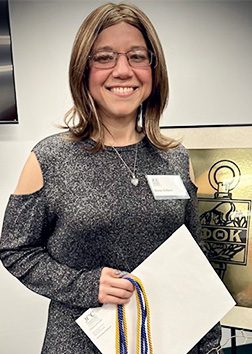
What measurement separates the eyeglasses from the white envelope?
1.23ft

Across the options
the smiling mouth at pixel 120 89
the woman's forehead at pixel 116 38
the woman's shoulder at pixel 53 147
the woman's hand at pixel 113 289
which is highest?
the woman's forehead at pixel 116 38

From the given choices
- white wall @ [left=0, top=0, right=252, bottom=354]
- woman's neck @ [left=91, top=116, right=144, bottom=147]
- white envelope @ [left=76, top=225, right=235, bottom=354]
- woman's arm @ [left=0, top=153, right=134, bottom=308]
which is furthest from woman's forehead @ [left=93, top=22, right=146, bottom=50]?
white wall @ [left=0, top=0, right=252, bottom=354]

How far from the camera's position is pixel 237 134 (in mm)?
1192

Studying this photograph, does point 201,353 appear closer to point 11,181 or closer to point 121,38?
point 121,38

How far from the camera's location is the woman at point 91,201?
841 millimetres

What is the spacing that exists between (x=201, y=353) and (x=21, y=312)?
3.42 feet

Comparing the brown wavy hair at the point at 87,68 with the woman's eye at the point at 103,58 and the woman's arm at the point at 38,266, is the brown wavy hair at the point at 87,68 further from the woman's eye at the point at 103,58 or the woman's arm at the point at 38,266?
the woman's arm at the point at 38,266

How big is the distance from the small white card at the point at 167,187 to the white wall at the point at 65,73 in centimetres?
90

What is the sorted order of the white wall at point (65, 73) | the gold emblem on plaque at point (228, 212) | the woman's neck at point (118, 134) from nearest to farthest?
the woman's neck at point (118, 134) < the gold emblem on plaque at point (228, 212) < the white wall at point (65, 73)

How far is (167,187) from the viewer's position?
91 centimetres

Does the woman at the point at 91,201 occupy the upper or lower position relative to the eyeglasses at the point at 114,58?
lower

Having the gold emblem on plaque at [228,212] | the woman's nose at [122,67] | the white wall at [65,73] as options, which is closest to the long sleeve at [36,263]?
the woman's nose at [122,67]

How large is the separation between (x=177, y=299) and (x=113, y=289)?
0.51 feet

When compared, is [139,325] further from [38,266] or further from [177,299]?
[38,266]
